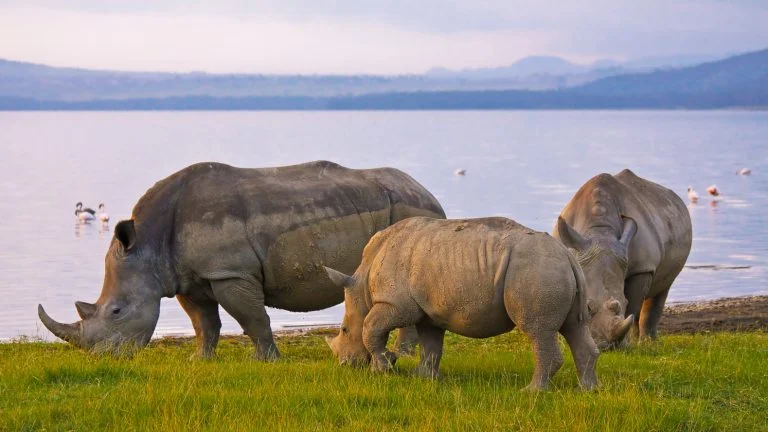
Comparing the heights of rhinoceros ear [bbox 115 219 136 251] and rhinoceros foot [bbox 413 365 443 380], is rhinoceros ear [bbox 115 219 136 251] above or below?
above

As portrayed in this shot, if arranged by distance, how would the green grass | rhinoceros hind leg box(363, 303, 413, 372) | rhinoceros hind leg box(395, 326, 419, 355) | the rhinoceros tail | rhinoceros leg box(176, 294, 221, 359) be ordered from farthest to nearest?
rhinoceros hind leg box(395, 326, 419, 355), rhinoceros leg box(176, 294, 221, 359), rhinoceros hind leg box(363, 303, 413, 372), the rhinoceros tail, the green grass

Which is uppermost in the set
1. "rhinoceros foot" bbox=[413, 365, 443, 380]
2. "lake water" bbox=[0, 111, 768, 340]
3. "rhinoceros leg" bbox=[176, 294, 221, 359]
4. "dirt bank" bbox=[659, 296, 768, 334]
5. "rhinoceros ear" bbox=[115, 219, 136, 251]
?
"rhinoceros ear" bbox=[115, 219, 136, 251]

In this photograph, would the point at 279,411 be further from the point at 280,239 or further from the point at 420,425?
the point at 280,239

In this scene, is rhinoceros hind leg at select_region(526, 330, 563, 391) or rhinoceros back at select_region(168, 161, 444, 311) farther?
rhinoceros back at select_region(168, 161, 444, 311)

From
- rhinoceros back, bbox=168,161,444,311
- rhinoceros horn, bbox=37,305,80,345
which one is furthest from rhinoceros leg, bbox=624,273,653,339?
rhinoceros horn, bbox=37,305,80,345

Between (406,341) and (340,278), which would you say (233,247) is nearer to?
(340,278)

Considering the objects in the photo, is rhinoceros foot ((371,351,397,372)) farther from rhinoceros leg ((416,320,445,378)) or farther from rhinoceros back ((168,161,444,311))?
rhinoceros back ((168,161,444,311))

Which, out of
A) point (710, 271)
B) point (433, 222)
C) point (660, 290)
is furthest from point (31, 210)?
point (433, 222)

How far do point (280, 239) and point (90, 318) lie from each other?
2.03m

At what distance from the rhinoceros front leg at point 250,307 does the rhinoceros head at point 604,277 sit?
3.09 meters

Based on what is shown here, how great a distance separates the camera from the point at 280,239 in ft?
43.3

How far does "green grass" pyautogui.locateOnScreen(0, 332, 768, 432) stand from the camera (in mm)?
9164

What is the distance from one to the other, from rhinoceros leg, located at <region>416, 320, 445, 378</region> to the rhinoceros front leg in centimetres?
257

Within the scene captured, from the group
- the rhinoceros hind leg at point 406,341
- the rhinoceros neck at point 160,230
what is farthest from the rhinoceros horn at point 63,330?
the rhinoceros hind leg at point 406,341
